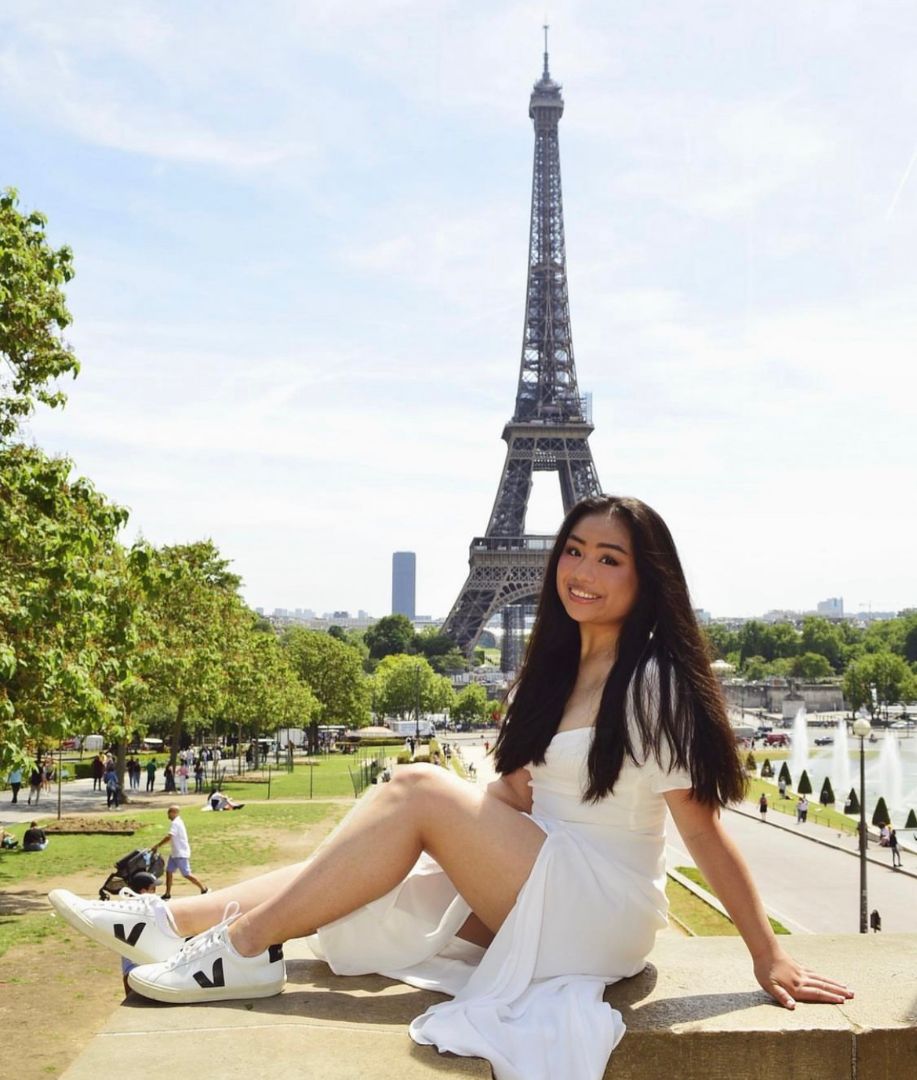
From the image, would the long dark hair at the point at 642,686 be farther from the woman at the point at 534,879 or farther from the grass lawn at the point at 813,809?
the grass lawn at the point at 813,809

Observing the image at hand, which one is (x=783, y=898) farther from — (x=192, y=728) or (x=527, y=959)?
(x=192, y=728)

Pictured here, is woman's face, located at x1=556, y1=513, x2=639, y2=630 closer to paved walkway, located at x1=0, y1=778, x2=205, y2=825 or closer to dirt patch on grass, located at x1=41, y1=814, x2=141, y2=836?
dirt patch on grass, located at x1=41, y1=814, x2=141, y2=836

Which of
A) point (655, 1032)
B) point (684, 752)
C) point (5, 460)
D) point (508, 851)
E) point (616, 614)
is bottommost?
point (655, 1032)

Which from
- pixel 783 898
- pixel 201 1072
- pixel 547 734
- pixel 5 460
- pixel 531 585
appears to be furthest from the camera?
pixel 531 585

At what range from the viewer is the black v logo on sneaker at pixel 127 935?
3.88 meters

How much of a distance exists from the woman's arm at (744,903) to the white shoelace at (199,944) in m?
1.53

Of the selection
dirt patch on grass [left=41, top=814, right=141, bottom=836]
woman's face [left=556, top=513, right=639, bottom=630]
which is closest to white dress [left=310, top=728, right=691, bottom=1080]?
woman's face [left=556, top=513, right=639, bottom=630]

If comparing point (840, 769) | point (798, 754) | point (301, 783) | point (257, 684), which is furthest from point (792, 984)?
point (798, 754)

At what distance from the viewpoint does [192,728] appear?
49.3m

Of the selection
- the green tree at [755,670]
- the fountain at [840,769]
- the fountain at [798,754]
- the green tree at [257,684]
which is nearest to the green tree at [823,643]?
the green tree at [755,670]

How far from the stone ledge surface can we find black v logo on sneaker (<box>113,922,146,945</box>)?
285 mm

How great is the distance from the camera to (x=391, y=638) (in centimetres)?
12281

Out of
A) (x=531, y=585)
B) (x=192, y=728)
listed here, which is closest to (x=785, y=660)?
(x=531, y=585)

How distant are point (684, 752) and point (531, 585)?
79561 millimetres
